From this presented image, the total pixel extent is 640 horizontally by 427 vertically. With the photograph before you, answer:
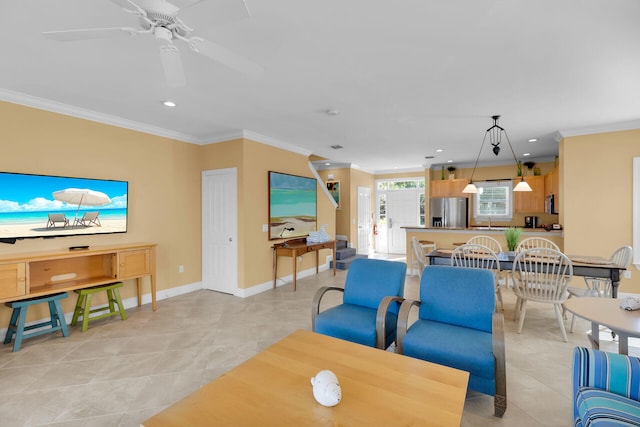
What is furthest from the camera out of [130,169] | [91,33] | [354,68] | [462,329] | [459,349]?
[130,169]

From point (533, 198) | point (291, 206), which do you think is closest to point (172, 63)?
point (291, 206)

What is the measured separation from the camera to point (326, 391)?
138 centimetres

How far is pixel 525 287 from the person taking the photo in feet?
11.2

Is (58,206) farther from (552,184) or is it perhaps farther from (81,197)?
(552,184)

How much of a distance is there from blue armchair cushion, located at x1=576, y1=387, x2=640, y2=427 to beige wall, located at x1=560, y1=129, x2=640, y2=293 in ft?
13.6

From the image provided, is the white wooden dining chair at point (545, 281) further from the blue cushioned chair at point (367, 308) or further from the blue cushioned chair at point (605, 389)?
the blue cushioned chair at point (605, 389)

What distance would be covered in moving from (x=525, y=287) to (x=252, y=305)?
3.41m

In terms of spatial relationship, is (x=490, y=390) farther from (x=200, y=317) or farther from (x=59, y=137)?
(x=59, y=137)

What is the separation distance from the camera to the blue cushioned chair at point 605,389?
4.42ft

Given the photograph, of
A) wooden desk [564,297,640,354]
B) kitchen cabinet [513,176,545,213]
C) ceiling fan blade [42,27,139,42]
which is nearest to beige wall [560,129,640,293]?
kitchen cabinet [513,176,545,213]

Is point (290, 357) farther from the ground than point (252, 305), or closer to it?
farther from the ground

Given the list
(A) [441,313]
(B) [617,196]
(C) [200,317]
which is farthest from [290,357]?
(B) [617,196]

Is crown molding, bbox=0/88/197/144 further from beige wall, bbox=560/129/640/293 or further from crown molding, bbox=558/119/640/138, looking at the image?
beige wall, bbox=560/129/640/293

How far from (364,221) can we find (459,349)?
23.6ft
